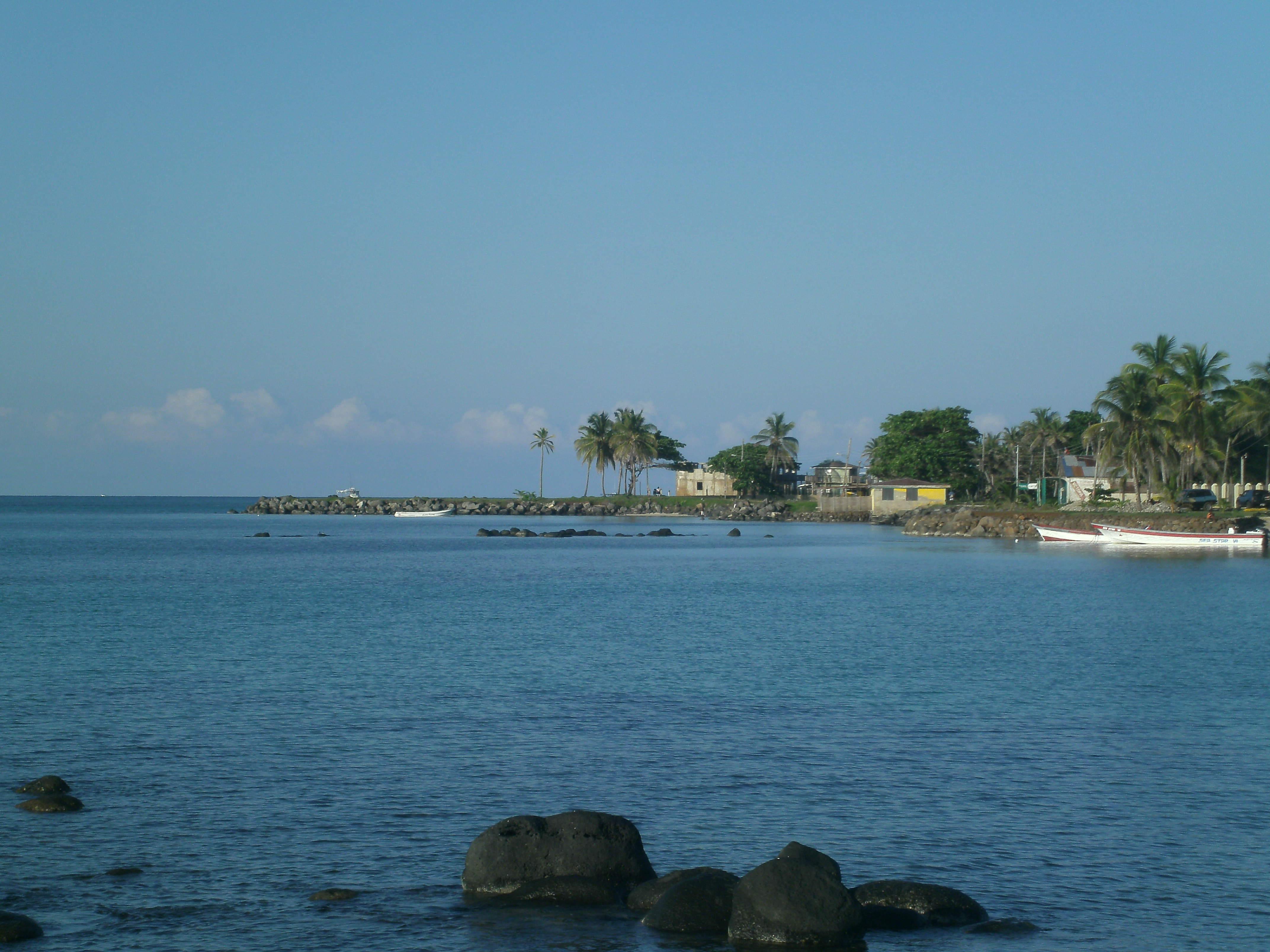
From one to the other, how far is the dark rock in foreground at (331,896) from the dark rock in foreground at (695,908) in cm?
303

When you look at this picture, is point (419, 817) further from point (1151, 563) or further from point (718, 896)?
point (1151, 563)

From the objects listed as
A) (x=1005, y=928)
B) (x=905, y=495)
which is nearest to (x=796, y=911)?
(x=1005, y=928)

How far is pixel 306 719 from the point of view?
66.1 feet

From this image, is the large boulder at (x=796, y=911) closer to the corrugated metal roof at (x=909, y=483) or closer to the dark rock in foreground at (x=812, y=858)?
the dark rock in foreground at (x=812, y=858)

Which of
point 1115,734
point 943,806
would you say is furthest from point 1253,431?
point 943,806

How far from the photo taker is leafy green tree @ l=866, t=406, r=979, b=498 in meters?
118

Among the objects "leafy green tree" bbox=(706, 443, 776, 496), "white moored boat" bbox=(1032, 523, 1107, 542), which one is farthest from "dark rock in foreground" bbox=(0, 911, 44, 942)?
"leafy green tree" bbox=(706, 443, 776, 496)

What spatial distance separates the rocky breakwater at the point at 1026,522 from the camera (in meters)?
74.8

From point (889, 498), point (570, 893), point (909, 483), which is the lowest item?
point (570, 893)

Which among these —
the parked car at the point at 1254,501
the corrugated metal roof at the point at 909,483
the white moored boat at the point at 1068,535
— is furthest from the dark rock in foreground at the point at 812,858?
the corrugated metal roof at the point at 909,483

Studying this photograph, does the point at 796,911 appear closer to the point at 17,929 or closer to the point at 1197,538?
the point at 17,929

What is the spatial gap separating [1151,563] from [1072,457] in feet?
141

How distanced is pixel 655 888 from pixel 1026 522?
86.0m

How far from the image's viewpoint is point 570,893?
11.7 m
